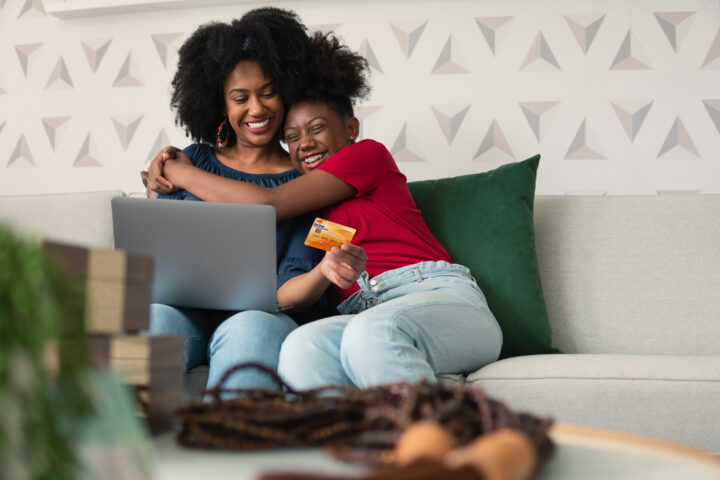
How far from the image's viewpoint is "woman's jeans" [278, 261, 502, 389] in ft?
3.59

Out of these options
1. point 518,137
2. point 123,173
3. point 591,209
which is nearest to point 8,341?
point 591,209

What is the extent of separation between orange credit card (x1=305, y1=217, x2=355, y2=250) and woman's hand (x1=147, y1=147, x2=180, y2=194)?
20.3 inches

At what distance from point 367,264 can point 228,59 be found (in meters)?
0.73

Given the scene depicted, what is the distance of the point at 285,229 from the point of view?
1.72m

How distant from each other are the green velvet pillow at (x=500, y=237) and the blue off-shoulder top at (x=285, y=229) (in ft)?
1.11

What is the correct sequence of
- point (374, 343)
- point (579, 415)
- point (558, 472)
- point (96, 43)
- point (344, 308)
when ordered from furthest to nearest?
point (96, 43) → point (344, 308) → point (579, 415) → point (374, 343) → point (558, 472)

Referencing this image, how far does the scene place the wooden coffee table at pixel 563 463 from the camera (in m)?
0.46

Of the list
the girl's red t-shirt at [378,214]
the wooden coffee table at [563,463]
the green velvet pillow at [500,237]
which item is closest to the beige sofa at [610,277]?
the green velvet pillow at [500,237]

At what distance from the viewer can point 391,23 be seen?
2354mm

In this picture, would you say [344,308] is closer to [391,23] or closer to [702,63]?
[391,23]

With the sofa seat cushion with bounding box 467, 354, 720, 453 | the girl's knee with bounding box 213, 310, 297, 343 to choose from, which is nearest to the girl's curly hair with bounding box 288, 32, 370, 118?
the girl's knee with bounding box 213, 310, 297, 343

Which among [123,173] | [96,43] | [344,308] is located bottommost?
[344,308]

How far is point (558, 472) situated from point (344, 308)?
108 cm

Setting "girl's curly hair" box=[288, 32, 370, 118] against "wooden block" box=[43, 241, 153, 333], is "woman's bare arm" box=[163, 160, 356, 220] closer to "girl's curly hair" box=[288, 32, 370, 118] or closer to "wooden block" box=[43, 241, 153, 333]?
"girl's curly hair" box=[288, 32, 370, 118]
